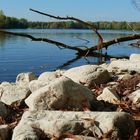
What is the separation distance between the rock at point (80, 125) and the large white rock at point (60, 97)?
56 cm

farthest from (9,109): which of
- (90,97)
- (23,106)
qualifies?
(90,97)

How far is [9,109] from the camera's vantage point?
7.10m

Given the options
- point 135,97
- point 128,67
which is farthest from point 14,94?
point 128,67

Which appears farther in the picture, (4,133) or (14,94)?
(14,94)

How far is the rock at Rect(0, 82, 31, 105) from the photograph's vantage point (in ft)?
23.9

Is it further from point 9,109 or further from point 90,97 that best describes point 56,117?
point 9,109

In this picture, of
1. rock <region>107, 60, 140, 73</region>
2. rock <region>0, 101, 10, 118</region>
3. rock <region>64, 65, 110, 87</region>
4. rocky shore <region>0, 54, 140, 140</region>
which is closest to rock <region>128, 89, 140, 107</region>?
rocky shore <region>0, 54, 140, 140</region>

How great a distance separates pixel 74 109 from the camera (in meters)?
6.35

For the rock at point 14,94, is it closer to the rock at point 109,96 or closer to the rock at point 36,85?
the rock at point 36,85

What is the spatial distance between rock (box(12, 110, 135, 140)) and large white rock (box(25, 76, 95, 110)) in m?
0.56

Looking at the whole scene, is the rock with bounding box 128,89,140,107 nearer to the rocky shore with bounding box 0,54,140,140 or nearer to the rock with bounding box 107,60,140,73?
the rocky shore with bounding box 0,54,140,140

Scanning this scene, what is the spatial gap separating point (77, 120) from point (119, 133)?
559mm

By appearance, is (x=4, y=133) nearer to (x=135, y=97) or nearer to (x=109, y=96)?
(x=109, y=96)

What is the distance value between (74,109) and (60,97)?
0.28 meters
